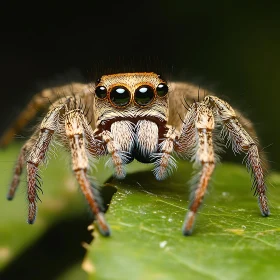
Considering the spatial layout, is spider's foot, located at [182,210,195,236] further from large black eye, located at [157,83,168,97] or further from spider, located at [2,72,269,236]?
large black eye, located at [157,83,168,97]

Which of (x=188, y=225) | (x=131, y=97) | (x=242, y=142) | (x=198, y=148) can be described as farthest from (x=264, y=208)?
(x=131, y=97)

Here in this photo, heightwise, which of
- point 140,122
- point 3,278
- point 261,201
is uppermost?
point 140,122

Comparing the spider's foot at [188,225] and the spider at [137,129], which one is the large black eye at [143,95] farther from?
the spider's foot at [188,225]

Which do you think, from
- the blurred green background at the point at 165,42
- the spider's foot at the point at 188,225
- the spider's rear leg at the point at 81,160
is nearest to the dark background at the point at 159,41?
the blurred green background at the point at 165,42

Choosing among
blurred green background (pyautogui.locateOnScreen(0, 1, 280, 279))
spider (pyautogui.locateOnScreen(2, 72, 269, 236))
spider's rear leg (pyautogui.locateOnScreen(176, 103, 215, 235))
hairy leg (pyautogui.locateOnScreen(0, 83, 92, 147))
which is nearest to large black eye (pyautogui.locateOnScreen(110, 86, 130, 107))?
spider (pyautogui.locateOnScreen(2, 72, 269, 236))

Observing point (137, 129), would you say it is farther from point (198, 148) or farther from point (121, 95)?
point (198, 148)

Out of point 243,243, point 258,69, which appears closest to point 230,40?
point 258,69

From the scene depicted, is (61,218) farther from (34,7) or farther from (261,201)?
(34,7)
